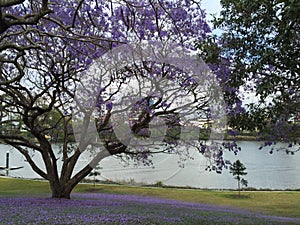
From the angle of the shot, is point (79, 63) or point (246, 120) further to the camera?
→ point (79, 63)

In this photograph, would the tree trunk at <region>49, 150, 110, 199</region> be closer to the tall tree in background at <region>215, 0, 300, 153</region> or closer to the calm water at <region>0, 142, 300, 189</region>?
the calm water at <region>0, 142, 300, 189</region>

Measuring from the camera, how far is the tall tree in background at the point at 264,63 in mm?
5914

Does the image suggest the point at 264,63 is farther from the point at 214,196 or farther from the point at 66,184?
the point at 214,196

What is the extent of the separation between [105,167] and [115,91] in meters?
13.5

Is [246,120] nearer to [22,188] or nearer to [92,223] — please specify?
[92,223]

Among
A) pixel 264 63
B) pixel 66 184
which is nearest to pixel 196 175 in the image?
pixel 66 184

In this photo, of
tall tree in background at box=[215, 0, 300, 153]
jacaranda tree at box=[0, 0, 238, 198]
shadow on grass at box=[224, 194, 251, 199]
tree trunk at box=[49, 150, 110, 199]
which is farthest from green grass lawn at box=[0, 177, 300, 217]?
tall tree in background at box=[215, 0, 300, 153]

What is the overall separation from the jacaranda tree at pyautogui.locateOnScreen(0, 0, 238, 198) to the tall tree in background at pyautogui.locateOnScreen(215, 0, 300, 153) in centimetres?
154

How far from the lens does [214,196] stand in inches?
668

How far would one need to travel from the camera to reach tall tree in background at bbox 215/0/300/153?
5914 mm

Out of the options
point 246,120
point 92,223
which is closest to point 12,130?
point 92,223

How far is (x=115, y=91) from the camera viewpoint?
440 inches

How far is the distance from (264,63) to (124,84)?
5.62 meters

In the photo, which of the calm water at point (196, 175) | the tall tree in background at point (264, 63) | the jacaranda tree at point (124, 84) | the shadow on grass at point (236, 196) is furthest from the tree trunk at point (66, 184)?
the shadow on grass at point (236, 196)
